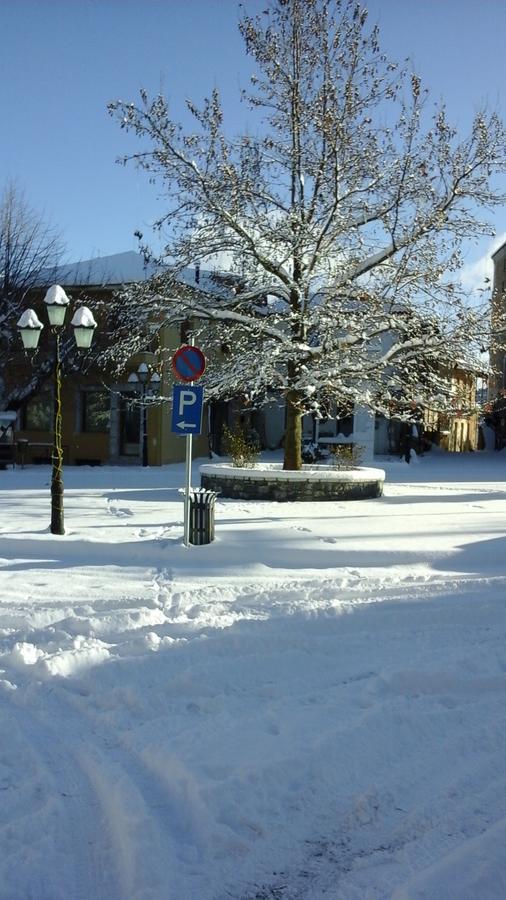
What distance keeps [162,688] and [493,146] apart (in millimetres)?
14273

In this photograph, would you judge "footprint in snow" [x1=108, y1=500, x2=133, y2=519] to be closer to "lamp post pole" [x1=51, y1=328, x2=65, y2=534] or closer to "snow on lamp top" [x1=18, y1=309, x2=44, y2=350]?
"lamp post pole" [x1=51, y1=328, x2=65, y2=534]

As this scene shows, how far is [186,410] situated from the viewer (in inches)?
400

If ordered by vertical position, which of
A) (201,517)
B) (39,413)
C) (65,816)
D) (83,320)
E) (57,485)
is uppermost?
(83,320)

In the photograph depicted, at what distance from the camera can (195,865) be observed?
315 cm

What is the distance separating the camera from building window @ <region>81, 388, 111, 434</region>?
2955cm

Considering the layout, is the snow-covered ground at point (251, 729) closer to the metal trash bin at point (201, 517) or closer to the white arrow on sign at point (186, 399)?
the metal trash bin at point (201, 517)

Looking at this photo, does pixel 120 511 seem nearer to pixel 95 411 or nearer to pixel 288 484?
pixel 288 484

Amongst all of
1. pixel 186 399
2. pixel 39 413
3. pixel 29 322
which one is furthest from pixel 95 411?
pixel 186 399

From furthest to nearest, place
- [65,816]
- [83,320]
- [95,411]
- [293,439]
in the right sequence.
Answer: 1. [95,411]
2. [293,439]
3. [83,320]
4. [65,816]

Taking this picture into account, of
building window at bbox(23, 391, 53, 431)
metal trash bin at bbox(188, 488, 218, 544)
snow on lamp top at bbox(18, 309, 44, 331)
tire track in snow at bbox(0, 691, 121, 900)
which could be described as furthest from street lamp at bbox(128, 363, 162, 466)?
tire track in snow at bbox(0, 691, 121, 900)

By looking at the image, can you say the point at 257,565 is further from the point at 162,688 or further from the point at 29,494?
the point at 29,494

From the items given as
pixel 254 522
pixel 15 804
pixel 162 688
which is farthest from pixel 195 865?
pixel 254 522

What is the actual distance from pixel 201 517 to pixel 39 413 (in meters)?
20.9

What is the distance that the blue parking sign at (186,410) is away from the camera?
398 inches
